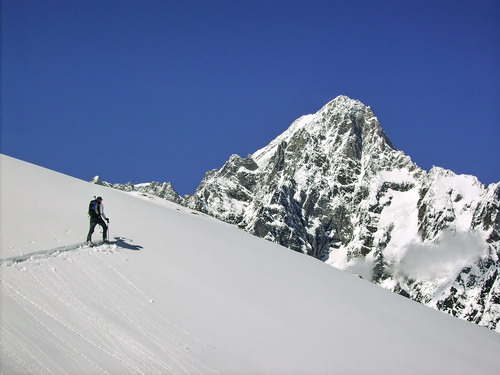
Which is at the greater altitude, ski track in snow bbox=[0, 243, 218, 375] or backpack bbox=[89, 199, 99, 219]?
backpack bbox=[89, 199, 99, 219]

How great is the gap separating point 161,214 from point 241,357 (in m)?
14.8

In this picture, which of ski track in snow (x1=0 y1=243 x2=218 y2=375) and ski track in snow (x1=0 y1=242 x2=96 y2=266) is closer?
ski track in snow (x1=0 y1=243 x2=218 y2=375)

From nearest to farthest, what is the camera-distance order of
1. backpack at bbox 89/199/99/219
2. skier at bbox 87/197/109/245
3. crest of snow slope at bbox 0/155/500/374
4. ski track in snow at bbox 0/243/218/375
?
ski track in snow at bbox 0/243/218/375 < crest of snow slope at bbox 0/155/500/374 < skier at bbox 87/197/109/245 < backpack at bbox 89/199/99/219

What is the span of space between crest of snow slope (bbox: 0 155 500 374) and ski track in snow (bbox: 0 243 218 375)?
33mm

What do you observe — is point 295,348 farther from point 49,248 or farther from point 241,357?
point 49,248

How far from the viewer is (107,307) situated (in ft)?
41.3

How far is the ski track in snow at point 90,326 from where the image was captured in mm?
10062

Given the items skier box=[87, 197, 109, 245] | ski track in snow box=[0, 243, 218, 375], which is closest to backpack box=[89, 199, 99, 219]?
skier box=[87, 197, 109, 245]

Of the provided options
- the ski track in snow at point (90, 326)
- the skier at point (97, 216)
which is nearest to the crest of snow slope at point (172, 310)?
the ski track in snow at point (90, 326)

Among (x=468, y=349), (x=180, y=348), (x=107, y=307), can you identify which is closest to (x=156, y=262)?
(x=107, y=307)

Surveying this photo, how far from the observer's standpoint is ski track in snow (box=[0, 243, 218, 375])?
1006 centimetres

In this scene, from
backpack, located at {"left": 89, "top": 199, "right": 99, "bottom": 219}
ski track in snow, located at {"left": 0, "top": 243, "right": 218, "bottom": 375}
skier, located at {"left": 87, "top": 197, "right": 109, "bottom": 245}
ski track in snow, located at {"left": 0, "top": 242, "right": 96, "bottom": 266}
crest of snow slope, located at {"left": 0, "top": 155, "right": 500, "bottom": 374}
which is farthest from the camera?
backpack, located at {"left": 89, "top": 199, "right": 99, "bottom": 219}

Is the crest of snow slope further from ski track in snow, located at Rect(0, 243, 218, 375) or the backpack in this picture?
the backpack

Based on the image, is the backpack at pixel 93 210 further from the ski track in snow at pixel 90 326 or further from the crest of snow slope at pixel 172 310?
the ski track in snow at pixel 90 326
